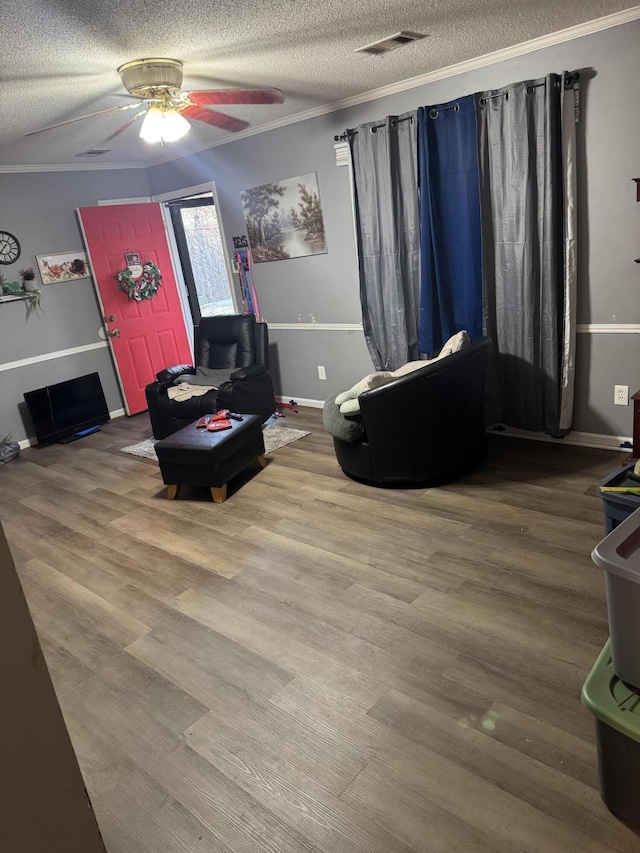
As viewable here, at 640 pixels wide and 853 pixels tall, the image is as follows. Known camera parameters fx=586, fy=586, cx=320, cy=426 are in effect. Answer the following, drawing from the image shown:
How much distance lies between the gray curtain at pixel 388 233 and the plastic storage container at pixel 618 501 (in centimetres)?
225

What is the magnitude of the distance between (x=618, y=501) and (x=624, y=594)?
86 centimetres

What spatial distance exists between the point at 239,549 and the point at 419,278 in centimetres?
A: 231

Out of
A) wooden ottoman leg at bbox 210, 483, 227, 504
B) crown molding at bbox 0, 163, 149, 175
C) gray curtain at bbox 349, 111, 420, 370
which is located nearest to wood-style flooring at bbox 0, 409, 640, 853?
wooden ottoman leg at bbox 210, 483, 227, 504

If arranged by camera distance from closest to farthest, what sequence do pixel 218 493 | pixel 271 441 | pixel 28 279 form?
pixel 218 493 < pixel 271 441 < pixel 28 279

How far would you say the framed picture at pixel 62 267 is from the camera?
536cm

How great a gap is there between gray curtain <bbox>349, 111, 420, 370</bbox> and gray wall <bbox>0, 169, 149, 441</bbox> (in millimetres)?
2816

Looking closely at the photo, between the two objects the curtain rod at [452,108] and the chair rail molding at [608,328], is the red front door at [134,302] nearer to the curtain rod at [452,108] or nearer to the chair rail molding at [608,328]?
the curtain rod at [452,108]

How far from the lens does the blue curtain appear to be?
3689 millimetres

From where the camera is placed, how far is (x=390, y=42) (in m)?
2.97

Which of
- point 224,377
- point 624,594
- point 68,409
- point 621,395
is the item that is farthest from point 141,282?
point 624,594

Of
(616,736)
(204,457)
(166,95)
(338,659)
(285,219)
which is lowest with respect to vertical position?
(338,659)

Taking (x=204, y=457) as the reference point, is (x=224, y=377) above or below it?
above

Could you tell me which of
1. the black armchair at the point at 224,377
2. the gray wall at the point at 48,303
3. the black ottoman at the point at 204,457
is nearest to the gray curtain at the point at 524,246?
the black ottoman at the point at 204,457

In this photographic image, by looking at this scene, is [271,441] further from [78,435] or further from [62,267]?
[62,267]
